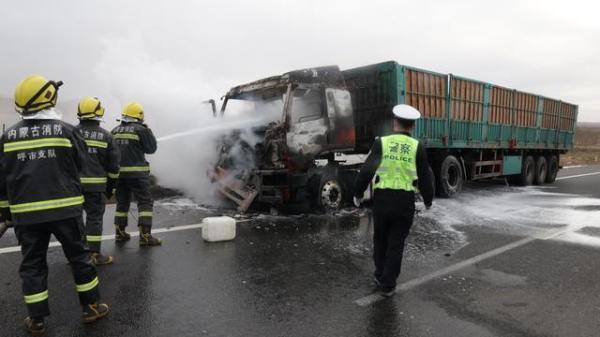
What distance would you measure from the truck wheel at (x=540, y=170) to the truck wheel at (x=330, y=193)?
9.21 m

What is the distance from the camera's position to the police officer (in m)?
3.85

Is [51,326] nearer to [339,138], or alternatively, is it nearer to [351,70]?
[339,138]

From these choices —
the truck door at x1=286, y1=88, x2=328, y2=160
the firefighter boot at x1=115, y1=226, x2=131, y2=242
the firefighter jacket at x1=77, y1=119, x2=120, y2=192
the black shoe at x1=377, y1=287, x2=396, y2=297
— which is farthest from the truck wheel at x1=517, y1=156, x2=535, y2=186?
the firefighter jacket at x1=77, y1=119, x2=120, y2=192

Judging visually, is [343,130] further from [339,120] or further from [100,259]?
[100,259]

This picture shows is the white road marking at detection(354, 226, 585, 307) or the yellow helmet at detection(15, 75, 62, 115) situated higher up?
the yellow helmet at detection(15, 75, 62, 115)

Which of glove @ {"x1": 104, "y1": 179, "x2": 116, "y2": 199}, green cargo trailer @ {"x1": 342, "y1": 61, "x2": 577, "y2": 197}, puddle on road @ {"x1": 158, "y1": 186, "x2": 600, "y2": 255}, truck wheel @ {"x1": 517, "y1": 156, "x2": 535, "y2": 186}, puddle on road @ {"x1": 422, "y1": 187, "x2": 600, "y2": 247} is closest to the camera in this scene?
glove @ {"x1": 104, "y1": 179, "x2": 116, "y2": 199}

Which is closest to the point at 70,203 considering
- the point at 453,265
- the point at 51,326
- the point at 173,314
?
the point at 51,326

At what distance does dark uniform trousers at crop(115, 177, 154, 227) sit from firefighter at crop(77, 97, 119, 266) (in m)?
0.73

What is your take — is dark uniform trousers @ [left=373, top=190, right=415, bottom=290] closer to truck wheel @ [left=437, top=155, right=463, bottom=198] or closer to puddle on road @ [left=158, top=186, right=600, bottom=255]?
puddle on road @ [left=158, top=186, right=600, bottom=255]

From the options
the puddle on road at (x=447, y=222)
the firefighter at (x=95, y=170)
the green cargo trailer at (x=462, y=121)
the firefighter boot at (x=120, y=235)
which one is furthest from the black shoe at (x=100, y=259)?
the green cargo trailer at (x=462, y=121)

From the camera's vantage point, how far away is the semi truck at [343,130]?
7.21 metres

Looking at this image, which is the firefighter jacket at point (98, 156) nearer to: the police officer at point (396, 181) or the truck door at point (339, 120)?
the police officer at point (396, 181)

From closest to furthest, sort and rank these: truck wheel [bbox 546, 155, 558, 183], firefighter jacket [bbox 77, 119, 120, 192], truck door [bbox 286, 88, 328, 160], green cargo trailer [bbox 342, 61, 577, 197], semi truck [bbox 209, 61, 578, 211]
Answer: firefighter jacket [bbox 77, 119, 120, 192] → truck door [bbox 286, 88, 328, 160] → semi truck [bbox 209, 61, 578, 211] → green cargo trailer [bbox 342, 61, 577, 197] → truck wheel [bbox 546, 155, 558, 183]

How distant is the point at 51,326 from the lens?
320 cm
